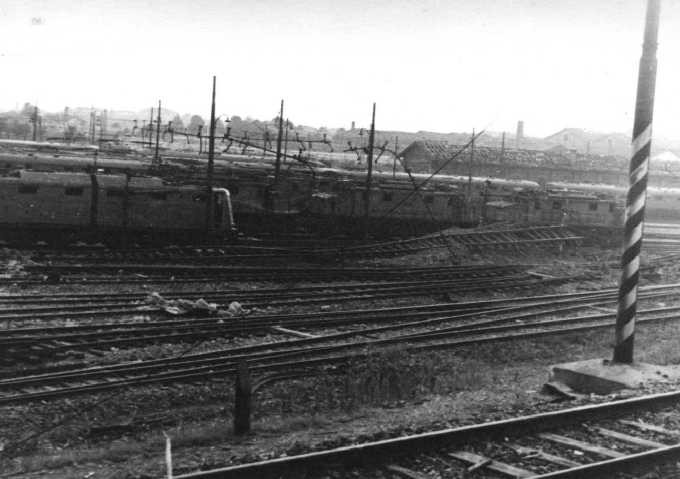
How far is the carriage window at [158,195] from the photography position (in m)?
26.1

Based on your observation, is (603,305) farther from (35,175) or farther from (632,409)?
(35,175)

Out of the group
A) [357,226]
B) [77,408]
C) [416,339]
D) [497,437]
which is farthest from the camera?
[357,226]

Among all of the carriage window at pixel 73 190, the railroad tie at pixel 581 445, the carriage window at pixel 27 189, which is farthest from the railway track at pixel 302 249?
the railroad tie at pixel 581 445

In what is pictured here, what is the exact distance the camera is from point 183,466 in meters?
5.86

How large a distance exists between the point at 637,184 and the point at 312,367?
16.9ft

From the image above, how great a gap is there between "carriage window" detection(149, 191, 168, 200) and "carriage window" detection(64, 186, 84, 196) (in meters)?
2.32

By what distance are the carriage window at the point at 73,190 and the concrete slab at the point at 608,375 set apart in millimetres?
19647

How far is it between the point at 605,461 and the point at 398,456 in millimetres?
1577

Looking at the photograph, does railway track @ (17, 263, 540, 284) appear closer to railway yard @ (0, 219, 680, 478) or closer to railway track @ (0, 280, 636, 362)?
railway yard @ (0, 219, 680, 478)

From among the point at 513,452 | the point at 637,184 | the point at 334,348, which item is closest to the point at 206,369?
the point at 334,348

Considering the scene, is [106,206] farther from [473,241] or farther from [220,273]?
[473,241]

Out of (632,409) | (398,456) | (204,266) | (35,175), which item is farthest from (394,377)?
(35,175)

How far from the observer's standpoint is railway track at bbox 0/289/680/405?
31.9 ft

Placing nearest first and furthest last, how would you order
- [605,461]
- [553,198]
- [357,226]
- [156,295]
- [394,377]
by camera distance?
[605,461]
[394,377]
[156,295]
[357,226]
[553,198]
